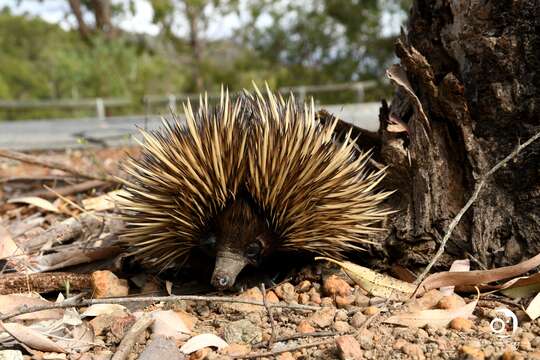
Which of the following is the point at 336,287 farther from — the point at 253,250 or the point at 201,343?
the point at 201,343

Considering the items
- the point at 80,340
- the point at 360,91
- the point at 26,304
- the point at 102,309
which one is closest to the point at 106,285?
the point at 102,309

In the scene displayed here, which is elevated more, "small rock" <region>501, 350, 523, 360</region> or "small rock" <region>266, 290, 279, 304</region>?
"small rock" <region>501, 350, 523, 360</region>

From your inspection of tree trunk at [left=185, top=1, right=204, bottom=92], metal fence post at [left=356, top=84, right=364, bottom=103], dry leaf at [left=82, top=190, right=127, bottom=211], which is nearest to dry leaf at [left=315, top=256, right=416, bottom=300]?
dry leaf at [left=82, top=190, right=127, bottom=211]

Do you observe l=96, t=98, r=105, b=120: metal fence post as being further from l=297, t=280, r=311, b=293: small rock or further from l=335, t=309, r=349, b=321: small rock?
l=335, t=309, r=349, b=321: small rock

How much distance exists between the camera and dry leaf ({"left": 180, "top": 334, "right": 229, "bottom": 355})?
2035mm

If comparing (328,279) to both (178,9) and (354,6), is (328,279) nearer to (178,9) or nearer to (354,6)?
(178,9)

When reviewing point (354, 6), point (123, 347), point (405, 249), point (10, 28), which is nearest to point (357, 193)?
point (405, 249)

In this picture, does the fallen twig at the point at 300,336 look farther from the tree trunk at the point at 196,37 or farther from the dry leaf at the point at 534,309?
the tree trunk at the point at 196,37

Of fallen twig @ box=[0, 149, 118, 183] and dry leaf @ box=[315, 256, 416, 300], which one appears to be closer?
dry leaf @ box=[315, 256, 416, 300]

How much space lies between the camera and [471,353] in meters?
Answer: 1.83

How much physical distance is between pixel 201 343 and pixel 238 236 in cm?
50

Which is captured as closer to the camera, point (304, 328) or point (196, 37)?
point (304, 328)

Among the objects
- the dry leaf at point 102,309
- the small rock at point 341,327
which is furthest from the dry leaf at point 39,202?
the small rock at point 341,327

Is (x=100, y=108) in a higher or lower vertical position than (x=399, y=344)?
higher
